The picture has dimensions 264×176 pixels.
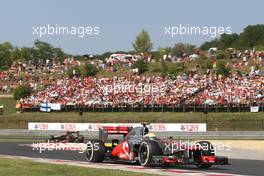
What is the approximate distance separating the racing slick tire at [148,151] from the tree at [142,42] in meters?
90.2

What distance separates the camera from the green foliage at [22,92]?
6211 centimetres

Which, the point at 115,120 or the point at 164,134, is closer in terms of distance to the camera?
the point at 164,134

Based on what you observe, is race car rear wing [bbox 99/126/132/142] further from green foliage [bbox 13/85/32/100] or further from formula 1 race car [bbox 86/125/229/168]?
green foliage [bbox 13/85/32/100]

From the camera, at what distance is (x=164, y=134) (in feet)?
138

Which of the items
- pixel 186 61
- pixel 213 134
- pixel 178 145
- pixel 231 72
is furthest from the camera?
pixel 186 61

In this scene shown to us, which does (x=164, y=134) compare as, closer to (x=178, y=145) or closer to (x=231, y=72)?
(x=231, y=72)

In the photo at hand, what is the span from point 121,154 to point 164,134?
979 inches

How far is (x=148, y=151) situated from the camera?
15695 mm

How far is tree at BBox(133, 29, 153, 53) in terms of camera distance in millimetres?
106375

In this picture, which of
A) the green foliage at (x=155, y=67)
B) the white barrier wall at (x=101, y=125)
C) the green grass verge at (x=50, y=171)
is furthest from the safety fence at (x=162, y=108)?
the green grass verge at (x=50, y=171)

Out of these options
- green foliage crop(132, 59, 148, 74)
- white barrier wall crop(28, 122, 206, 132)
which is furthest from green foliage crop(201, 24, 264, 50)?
white barrier wall crop(28, 122, 206, 132)

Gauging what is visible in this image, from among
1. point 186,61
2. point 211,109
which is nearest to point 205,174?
point 211,109

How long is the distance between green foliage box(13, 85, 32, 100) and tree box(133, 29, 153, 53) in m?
45.8

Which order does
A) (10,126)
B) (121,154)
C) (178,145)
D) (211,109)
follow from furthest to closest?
1. (10,126)
2. (211,109)
3. (121,154)
4. (178,145)
